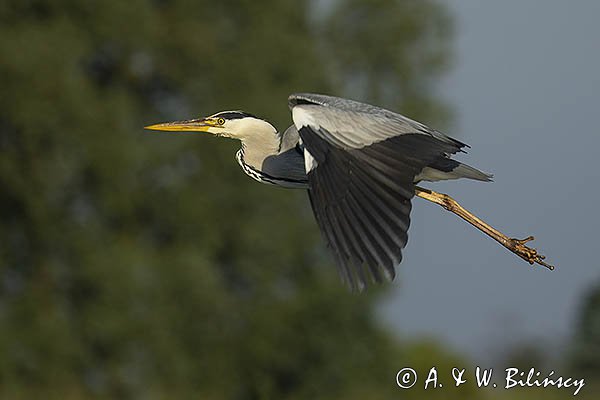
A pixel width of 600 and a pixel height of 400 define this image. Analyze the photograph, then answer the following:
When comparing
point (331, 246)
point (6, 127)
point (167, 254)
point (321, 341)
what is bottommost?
point (321, 341)

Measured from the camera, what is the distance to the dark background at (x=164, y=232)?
15.4m

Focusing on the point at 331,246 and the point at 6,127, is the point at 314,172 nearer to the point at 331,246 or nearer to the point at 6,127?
the point at 331,246

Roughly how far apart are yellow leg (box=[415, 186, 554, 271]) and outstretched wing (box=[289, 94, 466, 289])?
2.64 ft

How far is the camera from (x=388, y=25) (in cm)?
2047

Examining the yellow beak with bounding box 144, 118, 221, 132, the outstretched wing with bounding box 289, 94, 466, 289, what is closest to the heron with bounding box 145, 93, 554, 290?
the outstretched wing with bounding box 289, 94, 466, 289

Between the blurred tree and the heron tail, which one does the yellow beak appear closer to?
the heron tail

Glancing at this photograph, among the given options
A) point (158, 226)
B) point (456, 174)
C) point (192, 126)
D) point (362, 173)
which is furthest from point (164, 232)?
point (362, 173)

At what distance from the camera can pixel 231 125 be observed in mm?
6898

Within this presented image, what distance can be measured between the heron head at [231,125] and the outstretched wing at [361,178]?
2.49ft

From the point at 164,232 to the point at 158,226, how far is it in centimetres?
14

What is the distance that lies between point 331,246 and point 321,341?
39.4 feet

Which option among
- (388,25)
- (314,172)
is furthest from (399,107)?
(314,172)

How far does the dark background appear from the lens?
15.4 m

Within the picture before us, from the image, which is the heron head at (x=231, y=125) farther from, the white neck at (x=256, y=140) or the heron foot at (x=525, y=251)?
the heron foot at (x=525, y=251)
